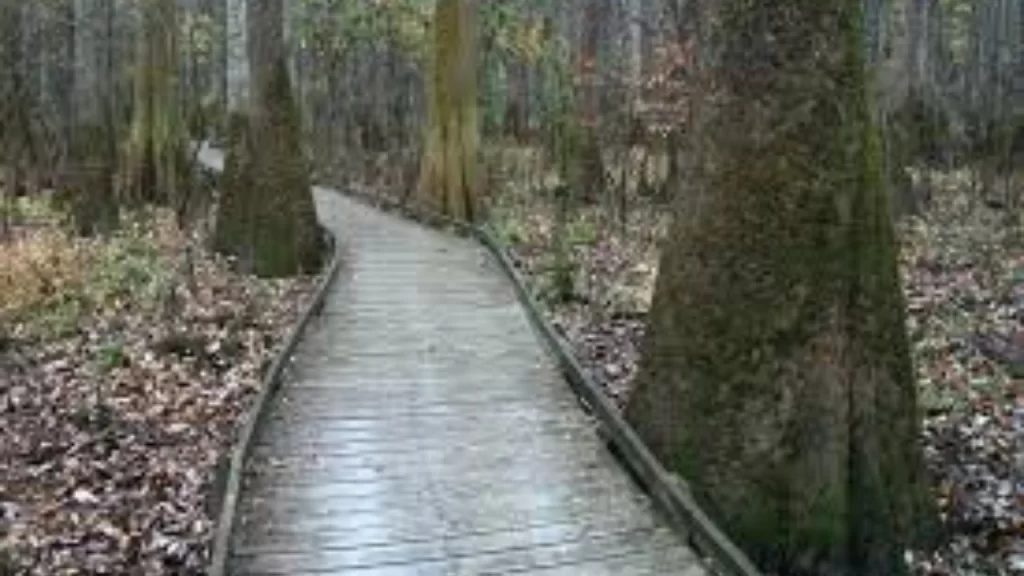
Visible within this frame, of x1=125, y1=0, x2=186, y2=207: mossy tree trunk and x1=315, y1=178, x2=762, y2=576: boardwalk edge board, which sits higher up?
x1=125, y1=0, x2=186, y2=207: mossy tree trunk

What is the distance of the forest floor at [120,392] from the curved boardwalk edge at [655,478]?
2.67 metres

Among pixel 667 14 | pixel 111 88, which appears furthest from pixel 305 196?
pixel 111 88

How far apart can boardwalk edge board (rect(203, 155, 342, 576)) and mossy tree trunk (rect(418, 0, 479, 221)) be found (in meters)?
7.51

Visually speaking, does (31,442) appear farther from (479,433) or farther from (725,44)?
(725,44)

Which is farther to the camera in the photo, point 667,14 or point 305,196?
point 667,14

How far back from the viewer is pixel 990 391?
39.5ft

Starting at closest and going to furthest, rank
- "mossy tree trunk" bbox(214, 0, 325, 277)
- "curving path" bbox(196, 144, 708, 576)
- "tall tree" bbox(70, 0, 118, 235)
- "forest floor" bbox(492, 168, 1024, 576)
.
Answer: "curving path" bbox(196, 144, 708, 576)
"forest floor" bbox(492, 168, 1024, 576)
"mossy tree trunk" bbox(214, 0, 325, 277)
"tall tree" bbox(70, 0, 118, 235)

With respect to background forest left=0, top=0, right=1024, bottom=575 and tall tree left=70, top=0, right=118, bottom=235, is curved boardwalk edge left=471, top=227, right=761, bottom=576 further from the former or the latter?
tall tree left=70, top=0, right=118, bottom=235

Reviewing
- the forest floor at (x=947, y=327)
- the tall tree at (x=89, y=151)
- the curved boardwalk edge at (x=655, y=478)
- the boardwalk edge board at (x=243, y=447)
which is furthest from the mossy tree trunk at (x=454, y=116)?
the curved boardwalk edge at (x=655, y=478)

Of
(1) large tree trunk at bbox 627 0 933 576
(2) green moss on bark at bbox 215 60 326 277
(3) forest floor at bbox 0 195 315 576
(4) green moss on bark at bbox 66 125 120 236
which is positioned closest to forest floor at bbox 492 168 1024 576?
(1) large tree trunk at bbox 627 0 933 576

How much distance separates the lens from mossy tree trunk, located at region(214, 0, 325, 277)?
1723 cm

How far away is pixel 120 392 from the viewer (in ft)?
39.8

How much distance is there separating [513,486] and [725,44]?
3150mm

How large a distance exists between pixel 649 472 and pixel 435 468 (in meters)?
1.47
